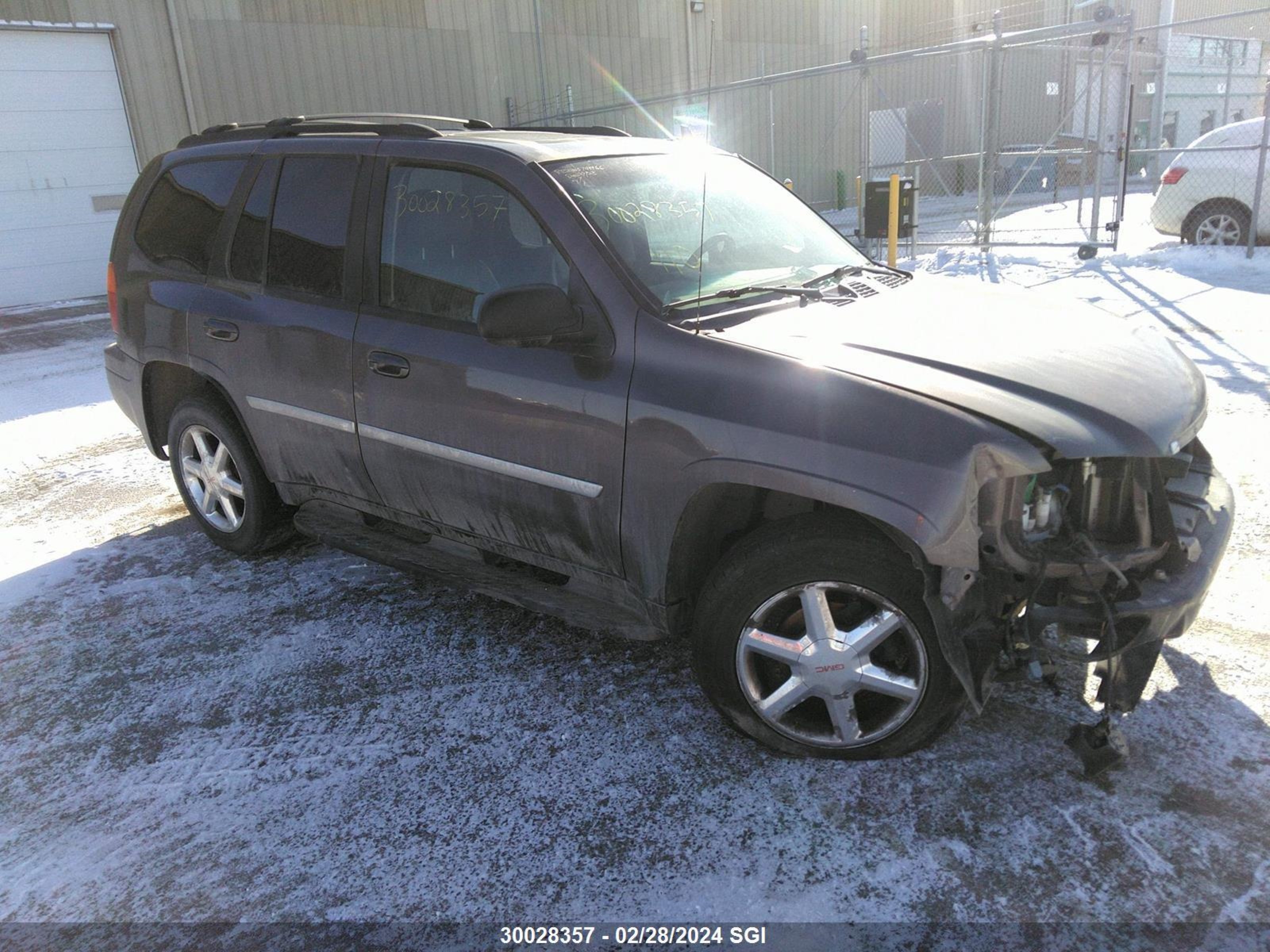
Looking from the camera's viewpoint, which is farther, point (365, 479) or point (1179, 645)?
point (365, 479)

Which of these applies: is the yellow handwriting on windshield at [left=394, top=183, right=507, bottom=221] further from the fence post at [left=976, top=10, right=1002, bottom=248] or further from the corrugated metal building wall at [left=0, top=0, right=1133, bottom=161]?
the corrugated metal building wall at [left=0, top=0, right=1133, bottom=161]

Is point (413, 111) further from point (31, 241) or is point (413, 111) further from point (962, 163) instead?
point (962, 163)

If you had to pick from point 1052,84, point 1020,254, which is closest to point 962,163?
point 1052,84

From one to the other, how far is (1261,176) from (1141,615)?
9788 millimetres

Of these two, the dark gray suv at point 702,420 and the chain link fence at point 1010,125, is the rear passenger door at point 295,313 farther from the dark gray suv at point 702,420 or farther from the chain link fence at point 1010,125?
the chain link fence at point 1010,125

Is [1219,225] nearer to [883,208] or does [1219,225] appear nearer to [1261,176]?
[1261,176]

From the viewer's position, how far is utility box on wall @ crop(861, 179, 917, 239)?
8.84 m

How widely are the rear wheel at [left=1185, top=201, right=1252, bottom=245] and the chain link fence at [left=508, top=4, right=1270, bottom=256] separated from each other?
0.02 metres

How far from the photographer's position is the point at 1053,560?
2.47 metres

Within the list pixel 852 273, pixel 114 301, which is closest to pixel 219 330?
pixel 114 301

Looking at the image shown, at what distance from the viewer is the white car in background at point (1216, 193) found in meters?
10.4

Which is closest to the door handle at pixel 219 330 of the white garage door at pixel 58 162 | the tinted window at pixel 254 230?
the tinted window at pixel 254 230

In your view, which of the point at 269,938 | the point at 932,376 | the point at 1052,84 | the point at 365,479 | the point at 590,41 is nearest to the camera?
the point at 269,938

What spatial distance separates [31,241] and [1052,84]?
22.7 metres
